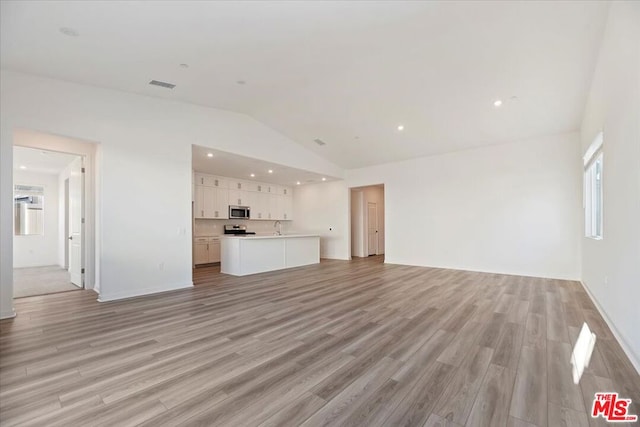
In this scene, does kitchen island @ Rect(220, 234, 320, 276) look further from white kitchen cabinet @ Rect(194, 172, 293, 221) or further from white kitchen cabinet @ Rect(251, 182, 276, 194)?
white kitchen cabinet @ Rect(251, 182, 276, 194)

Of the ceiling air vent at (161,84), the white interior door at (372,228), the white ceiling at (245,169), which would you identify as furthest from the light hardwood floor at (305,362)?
the white interior door at (372,228)

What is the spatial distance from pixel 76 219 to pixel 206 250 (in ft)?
10.9

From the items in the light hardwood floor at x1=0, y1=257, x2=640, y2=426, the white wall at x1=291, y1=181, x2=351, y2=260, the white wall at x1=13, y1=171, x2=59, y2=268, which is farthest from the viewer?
the white wall at x1=291, y1=181, x2=351, y2=260

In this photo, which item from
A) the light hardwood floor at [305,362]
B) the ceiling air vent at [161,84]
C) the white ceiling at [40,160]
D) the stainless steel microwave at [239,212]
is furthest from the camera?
the stainless steel microwave at [239,212]

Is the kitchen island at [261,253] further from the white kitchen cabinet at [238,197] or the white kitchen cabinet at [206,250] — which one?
the white kitchen cabinet at [238,197]

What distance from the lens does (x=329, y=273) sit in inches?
267

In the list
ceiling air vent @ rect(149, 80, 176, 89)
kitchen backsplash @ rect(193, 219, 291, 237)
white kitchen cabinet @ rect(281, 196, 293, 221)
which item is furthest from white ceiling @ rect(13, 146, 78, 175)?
white kitchen cabinet @ rect(281, 196, 293, 221)

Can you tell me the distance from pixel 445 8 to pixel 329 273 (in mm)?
5328

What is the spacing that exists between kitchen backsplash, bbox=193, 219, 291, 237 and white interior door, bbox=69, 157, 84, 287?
2857 millimetres

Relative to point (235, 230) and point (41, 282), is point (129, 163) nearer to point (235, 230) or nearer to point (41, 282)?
point (41, 282)

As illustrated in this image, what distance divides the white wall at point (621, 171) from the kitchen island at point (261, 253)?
6.00 metres

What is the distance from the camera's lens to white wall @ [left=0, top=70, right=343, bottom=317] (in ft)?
12.3

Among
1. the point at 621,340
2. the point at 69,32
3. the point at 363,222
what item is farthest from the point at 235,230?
the point at 621,340

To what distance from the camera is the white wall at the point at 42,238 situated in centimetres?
812
